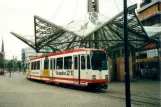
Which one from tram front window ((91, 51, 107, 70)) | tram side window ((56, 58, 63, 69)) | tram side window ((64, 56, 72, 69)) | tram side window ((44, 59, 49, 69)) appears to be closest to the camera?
tram front window ((91, 51, 107, 70))

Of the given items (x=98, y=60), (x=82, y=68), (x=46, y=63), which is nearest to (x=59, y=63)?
(x=46, y=63)

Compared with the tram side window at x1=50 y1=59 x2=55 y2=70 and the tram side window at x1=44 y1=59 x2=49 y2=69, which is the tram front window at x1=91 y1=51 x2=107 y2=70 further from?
the tram side window at x1=44 y1=59 x2=49 y2=69

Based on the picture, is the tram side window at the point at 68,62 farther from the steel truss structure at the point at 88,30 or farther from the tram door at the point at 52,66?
the steel truss structure at the point at 88,30

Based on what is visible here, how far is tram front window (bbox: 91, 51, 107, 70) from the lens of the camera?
18547 mm

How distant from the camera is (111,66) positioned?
102 ft

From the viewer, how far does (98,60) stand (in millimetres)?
18766

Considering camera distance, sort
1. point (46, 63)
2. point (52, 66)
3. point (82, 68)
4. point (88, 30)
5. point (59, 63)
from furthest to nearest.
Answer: point (88, 30) < point (46, 63) < point (52, 66) < point (59, 63) < point (82, 68)

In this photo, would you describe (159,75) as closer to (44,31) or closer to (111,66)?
(111,66)

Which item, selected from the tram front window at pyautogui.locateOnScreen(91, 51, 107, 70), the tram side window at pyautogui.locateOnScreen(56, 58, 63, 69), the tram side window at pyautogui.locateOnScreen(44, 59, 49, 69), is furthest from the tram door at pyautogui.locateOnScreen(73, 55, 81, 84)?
the tram side window at pyautogui.locateOnScreen(44, 59, 49, 69)

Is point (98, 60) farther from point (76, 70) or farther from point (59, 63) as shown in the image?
point (59, 63)

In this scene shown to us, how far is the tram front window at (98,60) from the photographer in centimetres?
1855

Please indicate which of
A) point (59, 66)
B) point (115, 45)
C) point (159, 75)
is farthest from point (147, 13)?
point (59, 66)

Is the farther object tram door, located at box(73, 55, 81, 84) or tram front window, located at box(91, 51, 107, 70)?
tram door, located at box(73, 55, 81, 84)

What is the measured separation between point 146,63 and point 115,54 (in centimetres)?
551
